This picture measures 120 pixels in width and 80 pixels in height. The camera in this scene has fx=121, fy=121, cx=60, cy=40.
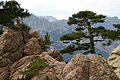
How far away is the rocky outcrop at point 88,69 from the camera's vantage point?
10.4 m

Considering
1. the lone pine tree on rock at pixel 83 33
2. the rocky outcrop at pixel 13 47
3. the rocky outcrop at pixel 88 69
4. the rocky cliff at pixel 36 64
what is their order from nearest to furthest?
the rocky outcrop at pixel 88 69, the rocky cliff at pixel 36 64, the rocky outcrop at pixel 13 47, the lone pine tree on rock at pixel 83 33

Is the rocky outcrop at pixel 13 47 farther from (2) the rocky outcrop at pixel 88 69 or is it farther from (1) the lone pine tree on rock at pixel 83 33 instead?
(1) the lone pine tree on rock at pixel 83 33

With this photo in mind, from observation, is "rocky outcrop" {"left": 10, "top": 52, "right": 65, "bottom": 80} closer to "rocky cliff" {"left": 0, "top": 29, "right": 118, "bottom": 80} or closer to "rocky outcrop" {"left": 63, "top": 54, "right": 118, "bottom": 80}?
"rocky cliff" {"left": 0, "top": 29, "right": 118, "bottom": 80}

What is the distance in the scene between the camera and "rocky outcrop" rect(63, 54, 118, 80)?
10.4 meters

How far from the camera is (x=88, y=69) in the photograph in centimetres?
1109

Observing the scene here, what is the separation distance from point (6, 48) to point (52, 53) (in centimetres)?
898

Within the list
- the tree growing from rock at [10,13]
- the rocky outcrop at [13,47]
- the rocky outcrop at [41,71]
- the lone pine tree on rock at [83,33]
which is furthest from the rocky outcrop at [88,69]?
the lone pine tree on rock at [83,33]

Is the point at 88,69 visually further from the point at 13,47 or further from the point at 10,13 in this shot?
the point at 10,13

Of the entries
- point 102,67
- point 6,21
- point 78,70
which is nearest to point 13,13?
point 6,21

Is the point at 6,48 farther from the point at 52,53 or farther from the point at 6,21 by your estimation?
the point at 52,53

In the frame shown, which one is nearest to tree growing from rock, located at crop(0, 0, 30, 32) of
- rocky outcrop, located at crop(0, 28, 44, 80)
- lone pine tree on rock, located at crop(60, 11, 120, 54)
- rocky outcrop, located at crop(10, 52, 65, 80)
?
rocky outcrop, located at crop(0, 28, 44, 80)

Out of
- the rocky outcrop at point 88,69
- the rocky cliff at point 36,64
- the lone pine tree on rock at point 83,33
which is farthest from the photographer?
the lone pine tree on rock at point 83,33

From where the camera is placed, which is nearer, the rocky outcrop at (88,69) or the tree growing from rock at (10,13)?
the rocky outcrop at (88,69)

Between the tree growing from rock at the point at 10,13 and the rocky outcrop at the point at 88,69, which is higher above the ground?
the tree growing from rock at the point at 10,13
